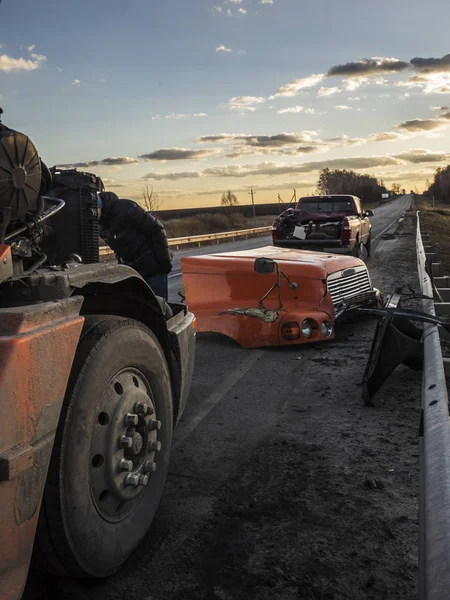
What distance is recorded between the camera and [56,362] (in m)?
1.91

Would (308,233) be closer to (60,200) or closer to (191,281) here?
(191,281)

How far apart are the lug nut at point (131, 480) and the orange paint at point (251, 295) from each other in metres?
4.01

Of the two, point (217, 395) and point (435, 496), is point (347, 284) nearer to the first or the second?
point (217, 395)

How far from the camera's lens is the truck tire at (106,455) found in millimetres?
2016

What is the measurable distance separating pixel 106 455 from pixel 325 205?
47.5 feet

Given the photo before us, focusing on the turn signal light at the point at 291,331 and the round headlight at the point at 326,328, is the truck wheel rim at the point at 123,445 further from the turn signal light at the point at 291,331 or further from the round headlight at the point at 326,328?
the round headlight at the point at 326,328

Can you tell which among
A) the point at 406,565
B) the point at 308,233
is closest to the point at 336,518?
the point at 406,565

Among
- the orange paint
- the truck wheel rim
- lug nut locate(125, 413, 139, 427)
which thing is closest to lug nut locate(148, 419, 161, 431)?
the truck wheel rim

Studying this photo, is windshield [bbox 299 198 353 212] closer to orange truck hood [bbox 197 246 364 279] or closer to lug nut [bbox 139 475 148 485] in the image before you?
orange truck hood [bbox 197 246 364 279]

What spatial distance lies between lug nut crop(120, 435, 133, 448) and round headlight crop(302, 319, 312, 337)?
4088mm

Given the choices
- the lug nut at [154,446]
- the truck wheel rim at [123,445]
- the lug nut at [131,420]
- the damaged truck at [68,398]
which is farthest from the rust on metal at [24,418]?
the lug nut at [154,446]

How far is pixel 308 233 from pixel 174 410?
12.3 m

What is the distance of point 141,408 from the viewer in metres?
2.49

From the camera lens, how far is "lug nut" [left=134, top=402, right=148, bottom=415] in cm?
247
